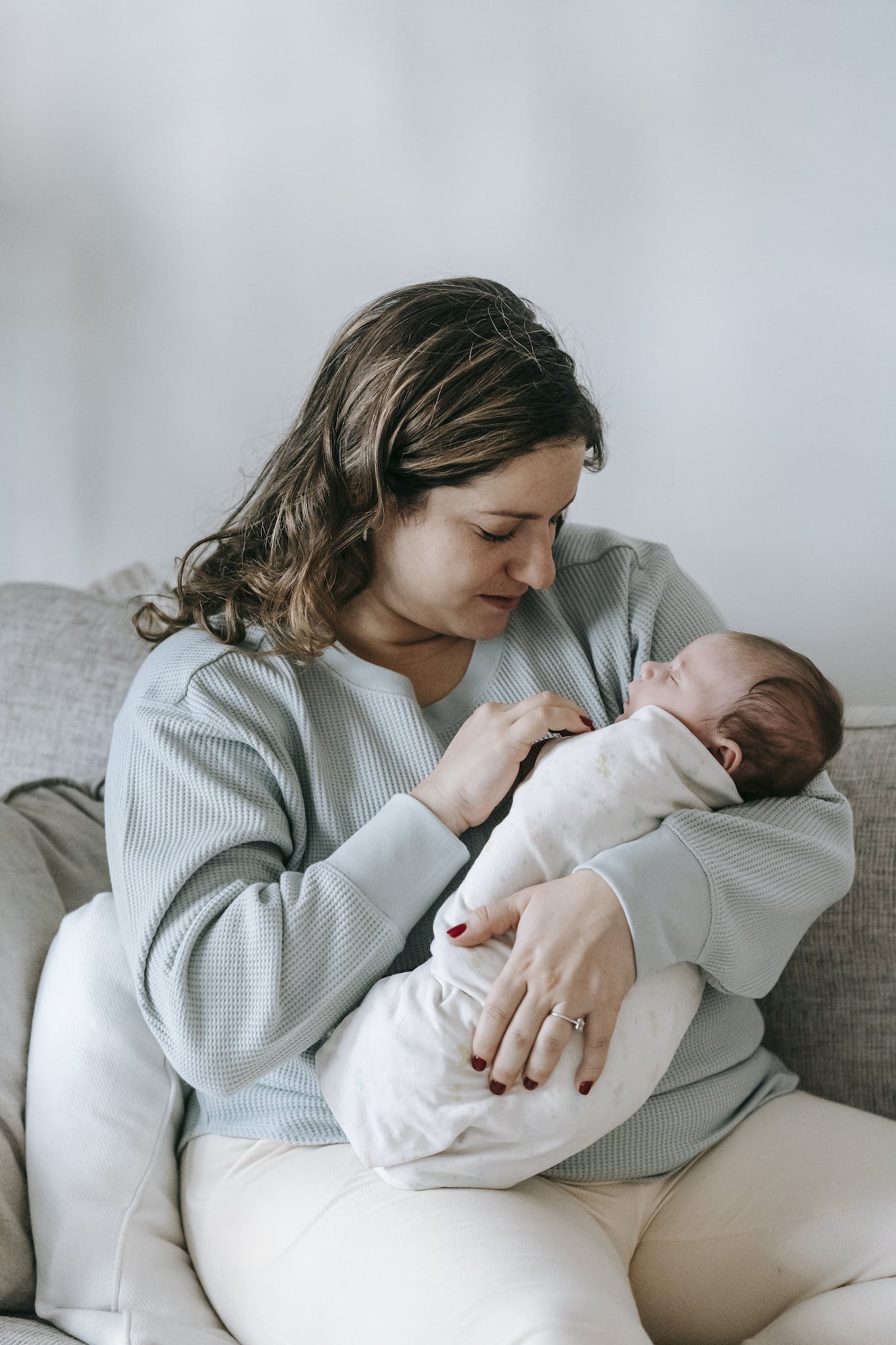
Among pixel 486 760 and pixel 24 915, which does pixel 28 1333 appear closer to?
pixel 24 915

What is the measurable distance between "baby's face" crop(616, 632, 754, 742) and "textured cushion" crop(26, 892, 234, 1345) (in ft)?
2.10

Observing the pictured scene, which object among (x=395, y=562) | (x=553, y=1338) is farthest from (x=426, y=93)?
(x=553, y=1338)

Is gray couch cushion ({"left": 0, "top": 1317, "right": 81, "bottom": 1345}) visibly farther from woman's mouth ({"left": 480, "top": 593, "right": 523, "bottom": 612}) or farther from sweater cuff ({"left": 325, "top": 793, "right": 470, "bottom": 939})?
woman's mouth ({"left": 480, "top": 593, "right": 523, "bottom": 612})

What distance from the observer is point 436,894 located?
1.13m

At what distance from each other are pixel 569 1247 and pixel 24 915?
706 mm

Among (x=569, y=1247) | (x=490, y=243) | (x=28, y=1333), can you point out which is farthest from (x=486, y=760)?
(x=490, y=243)

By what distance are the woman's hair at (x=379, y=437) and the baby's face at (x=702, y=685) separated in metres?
0.27

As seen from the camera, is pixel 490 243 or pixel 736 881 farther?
pixel 490 243

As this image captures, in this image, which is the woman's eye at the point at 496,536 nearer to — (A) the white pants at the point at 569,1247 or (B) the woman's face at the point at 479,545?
(B) the woman's face at the point at 479,545

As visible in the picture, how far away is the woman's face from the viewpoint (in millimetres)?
1179

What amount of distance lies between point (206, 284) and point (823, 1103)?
1.67 metres

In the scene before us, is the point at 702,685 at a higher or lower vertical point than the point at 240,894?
higher

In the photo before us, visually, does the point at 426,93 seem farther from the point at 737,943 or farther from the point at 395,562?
the point at 737,943

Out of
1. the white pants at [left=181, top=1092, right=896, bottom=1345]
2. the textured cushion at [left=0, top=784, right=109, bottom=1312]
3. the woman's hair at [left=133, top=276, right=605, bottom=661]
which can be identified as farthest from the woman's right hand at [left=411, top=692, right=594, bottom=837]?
the textured cushion at [left=0, top=784, right=109, bottom=1312]
